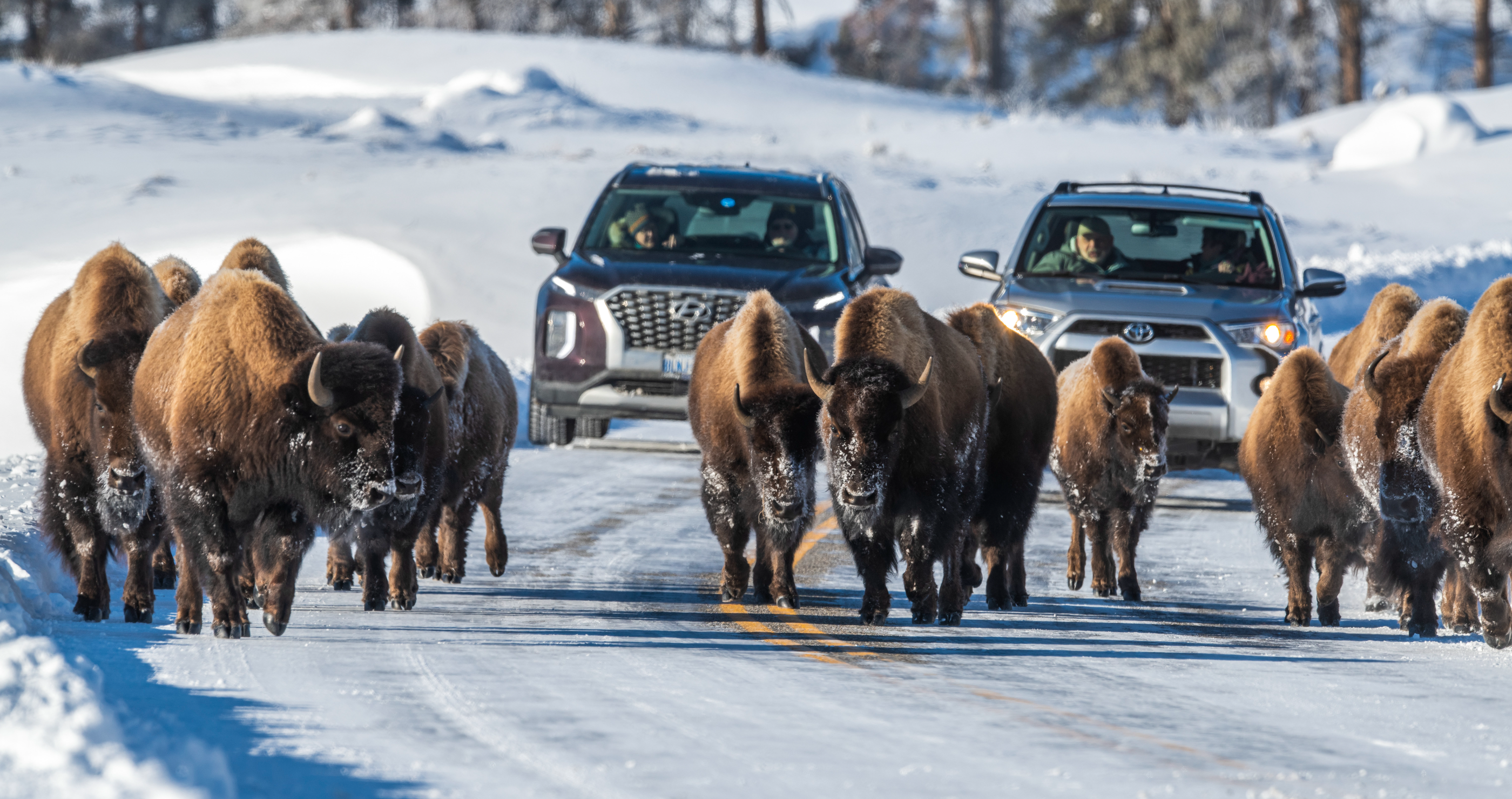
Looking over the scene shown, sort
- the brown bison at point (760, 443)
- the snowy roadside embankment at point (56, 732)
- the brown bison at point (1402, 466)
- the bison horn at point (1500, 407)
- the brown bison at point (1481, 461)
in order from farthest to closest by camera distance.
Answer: the brown bison at point (1402, 466)
the brown bison at point (760, 443)
the brown bison at point (1481, 461)
the bison horn at point (1500, 407)
the snowy roadside embankment at point (56, 732)

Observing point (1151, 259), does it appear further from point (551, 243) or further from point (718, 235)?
point (551, 243)

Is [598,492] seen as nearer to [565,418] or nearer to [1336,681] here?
[565,418]

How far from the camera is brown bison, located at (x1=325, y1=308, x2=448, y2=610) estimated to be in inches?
305

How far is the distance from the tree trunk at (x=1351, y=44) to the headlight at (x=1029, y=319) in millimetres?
44913

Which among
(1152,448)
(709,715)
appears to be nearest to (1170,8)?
(1152,448)

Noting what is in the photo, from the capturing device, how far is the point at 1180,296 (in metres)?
13.0

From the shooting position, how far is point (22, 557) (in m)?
8.61

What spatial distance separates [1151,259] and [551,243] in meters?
4.68

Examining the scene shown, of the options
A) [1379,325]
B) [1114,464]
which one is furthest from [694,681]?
[1379,325]

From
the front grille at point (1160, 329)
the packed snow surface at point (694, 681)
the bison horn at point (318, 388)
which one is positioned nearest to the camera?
the packed snow surface at point (694, 681)

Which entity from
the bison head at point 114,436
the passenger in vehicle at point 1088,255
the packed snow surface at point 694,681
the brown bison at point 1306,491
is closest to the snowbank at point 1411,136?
the packed snow surface at point 694,681

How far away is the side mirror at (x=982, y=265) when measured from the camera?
44.5 feet

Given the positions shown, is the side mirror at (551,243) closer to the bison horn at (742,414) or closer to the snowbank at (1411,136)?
the bison horn at (742,414)

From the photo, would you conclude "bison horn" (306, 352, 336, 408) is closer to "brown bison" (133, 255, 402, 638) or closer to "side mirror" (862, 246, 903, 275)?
"brown bison" (133, 255, 402, 638)
